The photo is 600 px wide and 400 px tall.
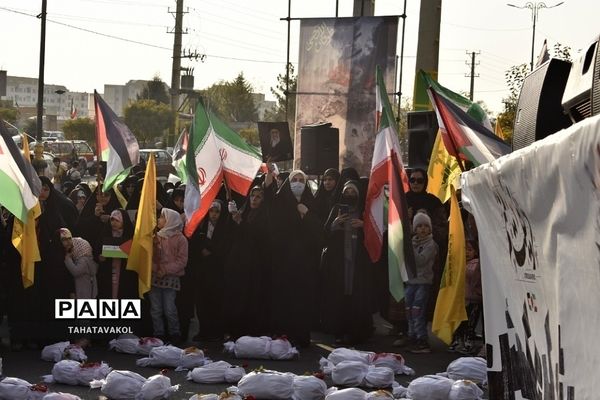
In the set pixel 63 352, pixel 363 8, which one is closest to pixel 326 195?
pixel 63 352

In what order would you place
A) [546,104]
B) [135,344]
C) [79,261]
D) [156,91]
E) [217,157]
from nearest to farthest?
[546,104]
[135,344]
[79,261]
[217,157]
[156,91]

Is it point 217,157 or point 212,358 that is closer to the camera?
point 212,358

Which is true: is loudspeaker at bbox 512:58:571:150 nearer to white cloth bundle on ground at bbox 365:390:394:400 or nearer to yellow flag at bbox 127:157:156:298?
white cloth bundle on ground at bbox 365:390:394:400

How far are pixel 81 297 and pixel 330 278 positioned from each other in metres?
2.71

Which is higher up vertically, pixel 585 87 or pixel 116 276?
pixel 585 87

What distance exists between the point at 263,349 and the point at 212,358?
501mm

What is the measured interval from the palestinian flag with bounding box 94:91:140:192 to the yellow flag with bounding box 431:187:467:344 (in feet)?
15.4

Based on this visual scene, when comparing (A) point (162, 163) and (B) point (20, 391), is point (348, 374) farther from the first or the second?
(A) point (162, 163)

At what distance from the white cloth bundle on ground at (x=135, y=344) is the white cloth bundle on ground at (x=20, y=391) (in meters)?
2.88

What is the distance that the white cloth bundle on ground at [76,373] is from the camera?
1098 cm

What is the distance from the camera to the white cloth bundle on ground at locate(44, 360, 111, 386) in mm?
10977

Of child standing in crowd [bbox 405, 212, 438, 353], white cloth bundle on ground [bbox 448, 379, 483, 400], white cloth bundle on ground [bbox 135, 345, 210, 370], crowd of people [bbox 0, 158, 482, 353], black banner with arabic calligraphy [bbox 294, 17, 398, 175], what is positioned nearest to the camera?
white cloth bundle on ground [bbox 448, 379, 483, 400]

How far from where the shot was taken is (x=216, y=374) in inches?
440

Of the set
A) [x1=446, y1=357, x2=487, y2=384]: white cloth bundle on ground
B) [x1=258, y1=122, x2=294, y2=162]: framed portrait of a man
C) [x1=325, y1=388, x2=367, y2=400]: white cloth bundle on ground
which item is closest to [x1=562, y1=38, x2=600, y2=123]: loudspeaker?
[x1=325, y1=388, x2=367, y2=400]: white cloth bundle on ground
